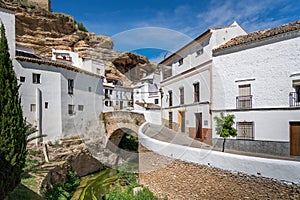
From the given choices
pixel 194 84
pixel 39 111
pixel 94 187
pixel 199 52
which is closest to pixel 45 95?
pixel 39 111

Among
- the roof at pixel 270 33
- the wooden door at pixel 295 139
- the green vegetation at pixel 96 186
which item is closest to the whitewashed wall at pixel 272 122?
the wooden door at pixel 295 139

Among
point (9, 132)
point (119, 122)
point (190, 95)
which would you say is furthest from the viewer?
point (119, 122)

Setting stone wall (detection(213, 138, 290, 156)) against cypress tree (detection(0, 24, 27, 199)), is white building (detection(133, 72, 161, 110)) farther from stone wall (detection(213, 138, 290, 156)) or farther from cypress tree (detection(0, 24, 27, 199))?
cypress tree (detection(0, 24, 27, 199))

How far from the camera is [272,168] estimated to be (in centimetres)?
448

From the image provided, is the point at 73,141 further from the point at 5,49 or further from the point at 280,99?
the point at 280,99

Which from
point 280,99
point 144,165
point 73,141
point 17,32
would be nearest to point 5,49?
point 144,165

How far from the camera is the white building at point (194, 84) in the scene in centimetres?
995

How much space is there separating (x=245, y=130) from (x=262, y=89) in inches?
72.4

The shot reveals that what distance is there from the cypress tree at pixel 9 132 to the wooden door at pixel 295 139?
9435mm

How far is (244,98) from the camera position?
Answer: 8883mm

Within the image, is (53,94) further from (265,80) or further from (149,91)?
(265,80)

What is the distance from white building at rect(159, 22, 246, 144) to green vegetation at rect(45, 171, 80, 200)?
6.34 m

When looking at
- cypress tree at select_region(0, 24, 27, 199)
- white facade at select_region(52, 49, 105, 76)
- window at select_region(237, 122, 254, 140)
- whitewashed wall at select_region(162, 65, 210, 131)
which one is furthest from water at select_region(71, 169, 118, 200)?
white facade at select_region(52, 49, 105, 76)

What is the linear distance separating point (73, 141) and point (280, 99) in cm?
1126
